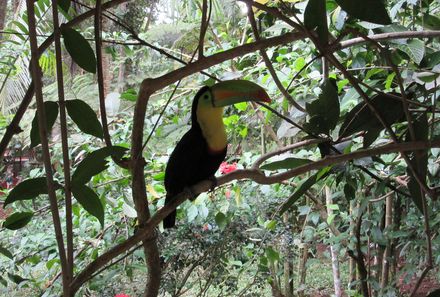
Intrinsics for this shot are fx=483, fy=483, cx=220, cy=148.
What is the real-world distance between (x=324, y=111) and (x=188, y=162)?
56 centimetres

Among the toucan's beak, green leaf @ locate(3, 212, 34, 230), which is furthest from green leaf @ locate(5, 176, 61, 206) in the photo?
the toucan's beak

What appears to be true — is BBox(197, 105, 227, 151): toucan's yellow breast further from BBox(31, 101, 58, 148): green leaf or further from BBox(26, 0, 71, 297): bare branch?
BBox(26, 0, 71, 297): bare branch

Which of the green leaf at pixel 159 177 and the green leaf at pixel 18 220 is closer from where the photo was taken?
the green leaf at pixel 18 220

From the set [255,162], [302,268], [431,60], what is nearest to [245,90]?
[255,162]

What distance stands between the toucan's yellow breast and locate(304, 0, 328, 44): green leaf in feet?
2.02

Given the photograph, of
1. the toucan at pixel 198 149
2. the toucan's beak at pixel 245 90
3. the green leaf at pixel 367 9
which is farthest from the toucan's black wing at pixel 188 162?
the green leaf at pixel 367 9

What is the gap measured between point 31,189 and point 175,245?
3.44 ft

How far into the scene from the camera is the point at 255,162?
0.85 metres

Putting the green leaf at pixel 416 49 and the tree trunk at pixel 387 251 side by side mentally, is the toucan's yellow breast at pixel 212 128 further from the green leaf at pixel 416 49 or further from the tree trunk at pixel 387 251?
the tree trunk at pixel 387 251

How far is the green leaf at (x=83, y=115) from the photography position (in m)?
0.57

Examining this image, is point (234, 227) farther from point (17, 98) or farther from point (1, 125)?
point (17, 98)

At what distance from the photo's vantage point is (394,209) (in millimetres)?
1675

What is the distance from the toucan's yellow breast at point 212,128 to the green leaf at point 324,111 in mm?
488

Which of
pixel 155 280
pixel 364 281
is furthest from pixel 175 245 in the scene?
pixel 155 280
